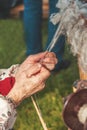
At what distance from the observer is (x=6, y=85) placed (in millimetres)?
1797

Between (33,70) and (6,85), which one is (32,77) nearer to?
(33,70)

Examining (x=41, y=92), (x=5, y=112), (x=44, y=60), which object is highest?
(x=44, y=60)

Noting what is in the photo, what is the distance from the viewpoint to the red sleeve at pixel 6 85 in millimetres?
1772

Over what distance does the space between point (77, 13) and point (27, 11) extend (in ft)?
5.65

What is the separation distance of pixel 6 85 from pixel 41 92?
4.85ft

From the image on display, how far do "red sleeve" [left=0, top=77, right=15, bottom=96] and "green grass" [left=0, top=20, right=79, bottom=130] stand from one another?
705 millimetres

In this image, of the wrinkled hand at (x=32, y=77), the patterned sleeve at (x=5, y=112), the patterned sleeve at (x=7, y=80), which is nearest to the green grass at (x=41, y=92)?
the patterned sleeve at (x=7, y=80)

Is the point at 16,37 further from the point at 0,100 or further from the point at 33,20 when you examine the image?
the point at 0,100

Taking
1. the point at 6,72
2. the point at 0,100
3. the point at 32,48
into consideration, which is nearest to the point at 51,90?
the point at 32,48

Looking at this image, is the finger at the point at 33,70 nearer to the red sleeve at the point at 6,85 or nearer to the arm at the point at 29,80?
the arm at the point at 29,80

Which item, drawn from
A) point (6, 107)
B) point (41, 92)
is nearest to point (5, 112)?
point (6, 107)

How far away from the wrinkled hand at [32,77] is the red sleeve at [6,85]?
2.6 inches

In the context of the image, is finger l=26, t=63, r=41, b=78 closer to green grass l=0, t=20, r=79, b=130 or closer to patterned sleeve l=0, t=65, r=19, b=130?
patterned sleeve l=0, t=65, r=19, b=130

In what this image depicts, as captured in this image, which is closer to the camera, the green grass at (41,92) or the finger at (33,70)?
the finger at (33,70)
